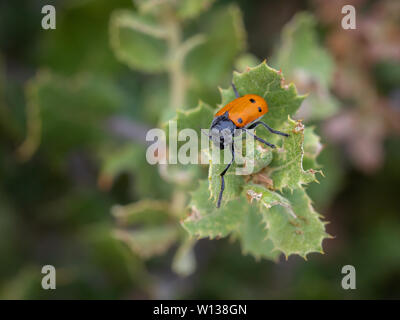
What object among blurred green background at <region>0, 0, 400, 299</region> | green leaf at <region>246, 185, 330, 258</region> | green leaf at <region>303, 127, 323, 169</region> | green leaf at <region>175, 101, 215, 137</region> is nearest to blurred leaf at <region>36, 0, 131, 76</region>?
blurred green background at <region>0, 0, 400, 299</region>

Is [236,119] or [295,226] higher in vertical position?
[236,119]

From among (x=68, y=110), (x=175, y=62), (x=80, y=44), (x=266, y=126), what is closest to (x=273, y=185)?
(x=266, y=126)

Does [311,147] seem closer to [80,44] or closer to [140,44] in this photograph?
[140,44]

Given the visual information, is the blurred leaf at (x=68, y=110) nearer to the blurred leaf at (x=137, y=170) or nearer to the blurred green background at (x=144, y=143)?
the blurred green background at (x=144, y=143)

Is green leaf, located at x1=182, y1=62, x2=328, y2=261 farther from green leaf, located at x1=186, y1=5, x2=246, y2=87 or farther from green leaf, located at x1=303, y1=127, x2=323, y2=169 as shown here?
green leaf, located at x1=186, y1=5, x2=246, y2=87

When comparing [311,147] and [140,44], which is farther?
[140,44]

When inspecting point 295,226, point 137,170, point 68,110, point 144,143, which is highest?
point 68,110
